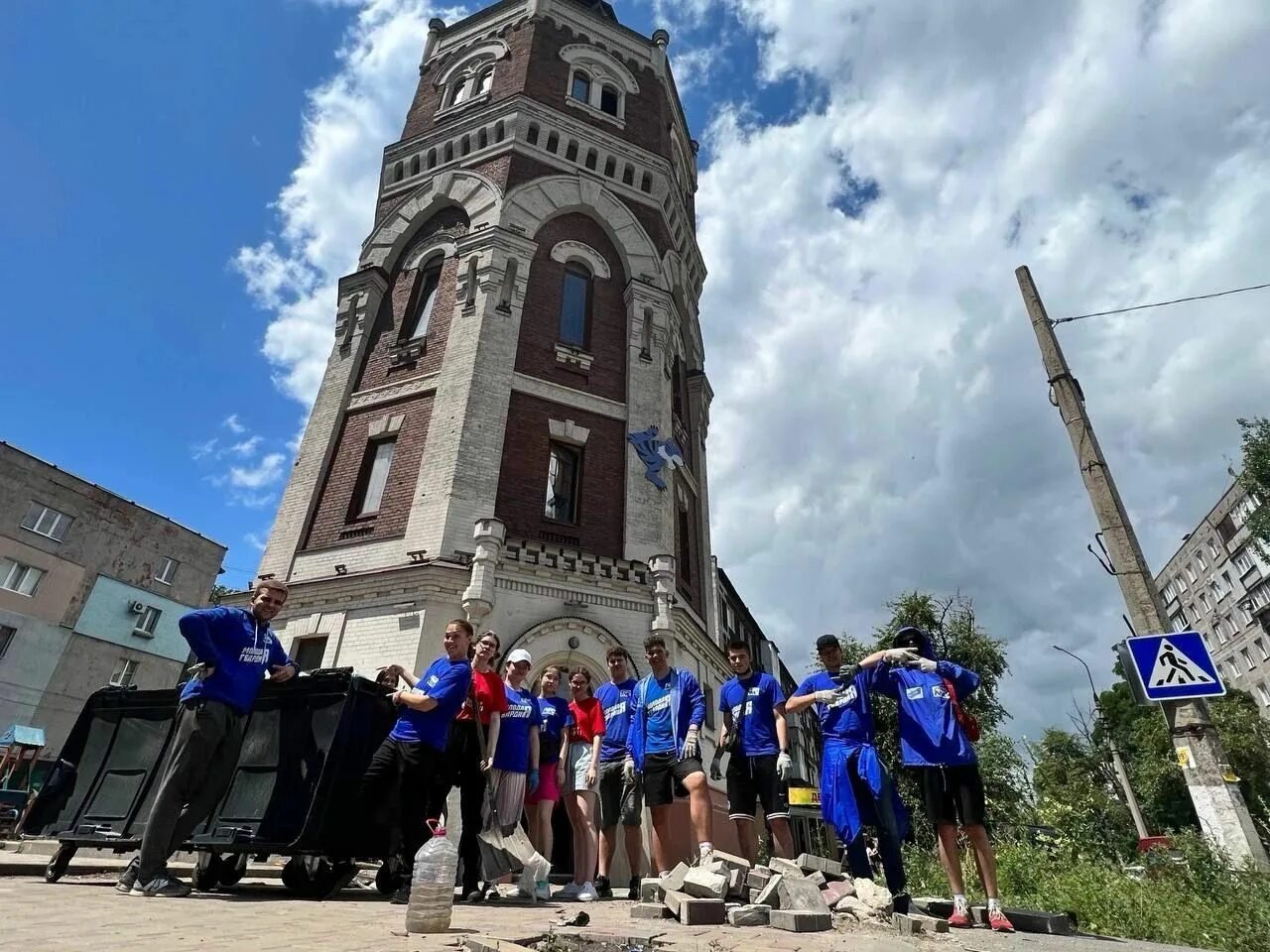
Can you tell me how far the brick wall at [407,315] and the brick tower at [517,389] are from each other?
7 centimetres

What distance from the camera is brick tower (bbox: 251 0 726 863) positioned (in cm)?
1293

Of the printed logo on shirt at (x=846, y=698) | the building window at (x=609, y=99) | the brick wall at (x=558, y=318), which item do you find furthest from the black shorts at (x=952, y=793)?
the building window at (x=609, y=99)

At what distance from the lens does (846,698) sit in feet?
17.2

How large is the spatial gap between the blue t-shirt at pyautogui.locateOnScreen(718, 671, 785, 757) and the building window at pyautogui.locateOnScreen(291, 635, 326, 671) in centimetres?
941

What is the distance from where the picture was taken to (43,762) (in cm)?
1981

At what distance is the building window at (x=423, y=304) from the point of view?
17.0 m

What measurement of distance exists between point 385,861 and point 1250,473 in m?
23.5

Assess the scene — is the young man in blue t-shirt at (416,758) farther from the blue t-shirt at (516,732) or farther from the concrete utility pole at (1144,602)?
the concrete utility pole at (1144,602)

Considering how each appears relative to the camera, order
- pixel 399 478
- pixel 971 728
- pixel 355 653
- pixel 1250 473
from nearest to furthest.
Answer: pixel 971 728, pixel 355 653, pixel 399 478, pixel 1250 473

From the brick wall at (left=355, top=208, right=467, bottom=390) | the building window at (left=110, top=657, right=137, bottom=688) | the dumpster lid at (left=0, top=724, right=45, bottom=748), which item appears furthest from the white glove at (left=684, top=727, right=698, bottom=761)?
the building window at (left=110, top=657, right=137, bottom=688)

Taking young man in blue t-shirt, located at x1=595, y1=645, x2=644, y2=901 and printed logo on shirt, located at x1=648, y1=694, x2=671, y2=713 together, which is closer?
printed logo on shirt, located at x1=648, y1=694, x2=671, y2=713

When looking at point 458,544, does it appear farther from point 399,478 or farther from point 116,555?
point 116,555

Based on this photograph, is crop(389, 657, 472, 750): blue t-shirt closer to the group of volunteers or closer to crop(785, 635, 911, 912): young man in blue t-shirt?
the group of volunteers

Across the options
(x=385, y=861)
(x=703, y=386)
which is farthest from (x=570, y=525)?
(x=385, y=861)
